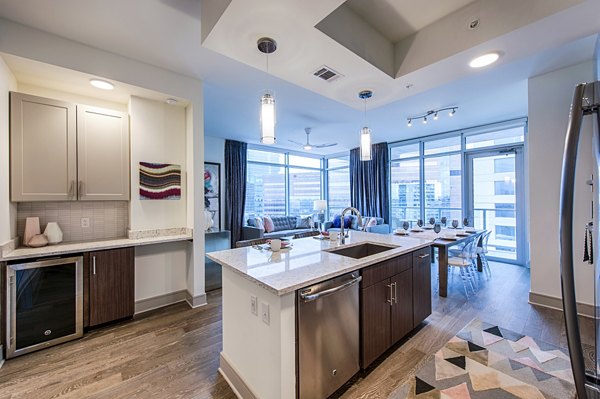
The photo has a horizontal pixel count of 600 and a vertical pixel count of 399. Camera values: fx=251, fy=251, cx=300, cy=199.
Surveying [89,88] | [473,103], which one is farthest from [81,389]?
[473,103]

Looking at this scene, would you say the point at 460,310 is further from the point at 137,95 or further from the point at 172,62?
the point at 137,95

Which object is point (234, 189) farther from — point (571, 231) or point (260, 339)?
point (571, 231)

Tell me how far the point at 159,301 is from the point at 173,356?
3.96 feet

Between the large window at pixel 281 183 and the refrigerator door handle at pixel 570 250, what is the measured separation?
6.63 meters

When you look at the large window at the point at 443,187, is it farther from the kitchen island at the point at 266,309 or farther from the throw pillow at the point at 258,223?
the kitchen island at the point at 266,309

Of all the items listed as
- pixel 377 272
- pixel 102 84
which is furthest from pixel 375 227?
pixel 102 84

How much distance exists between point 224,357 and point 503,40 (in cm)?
325

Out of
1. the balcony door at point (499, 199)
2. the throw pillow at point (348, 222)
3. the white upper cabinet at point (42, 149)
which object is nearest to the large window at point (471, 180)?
the balcony door at point (499, 199)

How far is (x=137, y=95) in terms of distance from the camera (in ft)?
9.81

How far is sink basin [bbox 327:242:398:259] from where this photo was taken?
2.47m

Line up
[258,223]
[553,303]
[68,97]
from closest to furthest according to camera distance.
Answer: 1. [68,97]
2. [553,303]
3. [258,223]

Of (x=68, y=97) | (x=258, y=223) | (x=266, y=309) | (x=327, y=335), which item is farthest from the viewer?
(x=258, y=223)

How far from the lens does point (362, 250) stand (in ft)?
8.88

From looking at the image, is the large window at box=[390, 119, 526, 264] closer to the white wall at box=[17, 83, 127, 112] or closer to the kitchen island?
the kitchen island
